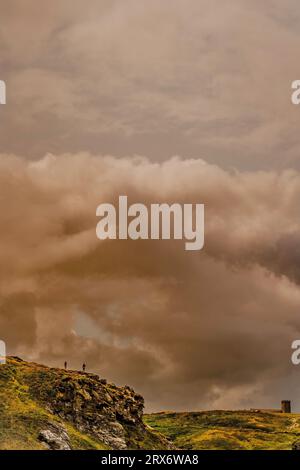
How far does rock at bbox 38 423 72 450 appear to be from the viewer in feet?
606

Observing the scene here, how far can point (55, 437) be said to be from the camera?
18875 centimetres

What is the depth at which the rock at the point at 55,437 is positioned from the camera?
185m
